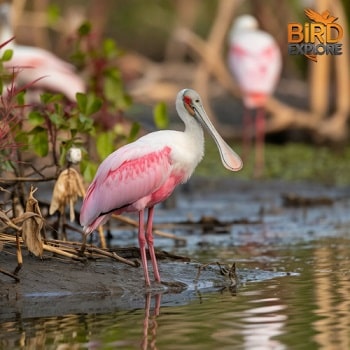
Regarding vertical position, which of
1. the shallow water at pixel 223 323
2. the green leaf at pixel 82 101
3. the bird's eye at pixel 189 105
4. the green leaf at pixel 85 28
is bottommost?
Result: the shallow water at pixel 223 323

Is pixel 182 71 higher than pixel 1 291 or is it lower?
higher

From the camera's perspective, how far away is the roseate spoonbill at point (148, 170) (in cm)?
756

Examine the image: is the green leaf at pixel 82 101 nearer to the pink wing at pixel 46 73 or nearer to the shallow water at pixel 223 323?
the shallow water at pixel 223 323

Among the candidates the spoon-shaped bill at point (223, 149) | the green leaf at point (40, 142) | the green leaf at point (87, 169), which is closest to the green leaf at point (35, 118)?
the green leaf at point (40, 142)

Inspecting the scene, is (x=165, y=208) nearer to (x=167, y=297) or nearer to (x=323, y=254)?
(x=323, y=254)

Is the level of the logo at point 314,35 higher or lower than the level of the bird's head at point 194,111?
higher

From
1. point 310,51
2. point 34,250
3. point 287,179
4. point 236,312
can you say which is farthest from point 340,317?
point 287,179

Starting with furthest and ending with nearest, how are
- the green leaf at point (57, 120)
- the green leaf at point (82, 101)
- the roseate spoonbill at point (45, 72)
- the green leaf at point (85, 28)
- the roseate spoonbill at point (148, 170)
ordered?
the roseate spoonbill at point (45, 72)
the green leaf at point (85, 28)
the green leaf at point (82, 101)
the green leaf at point (57, 120)
the roseate spoonbill at point (148, 170)

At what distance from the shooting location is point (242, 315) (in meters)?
6.69

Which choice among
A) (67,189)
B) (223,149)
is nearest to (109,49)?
(67,189)

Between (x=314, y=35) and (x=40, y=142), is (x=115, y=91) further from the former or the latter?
(x=314, y=35)

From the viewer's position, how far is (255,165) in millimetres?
15727

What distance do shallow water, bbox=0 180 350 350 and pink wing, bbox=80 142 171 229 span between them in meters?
0.60

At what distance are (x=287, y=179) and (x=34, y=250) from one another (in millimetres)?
7689
